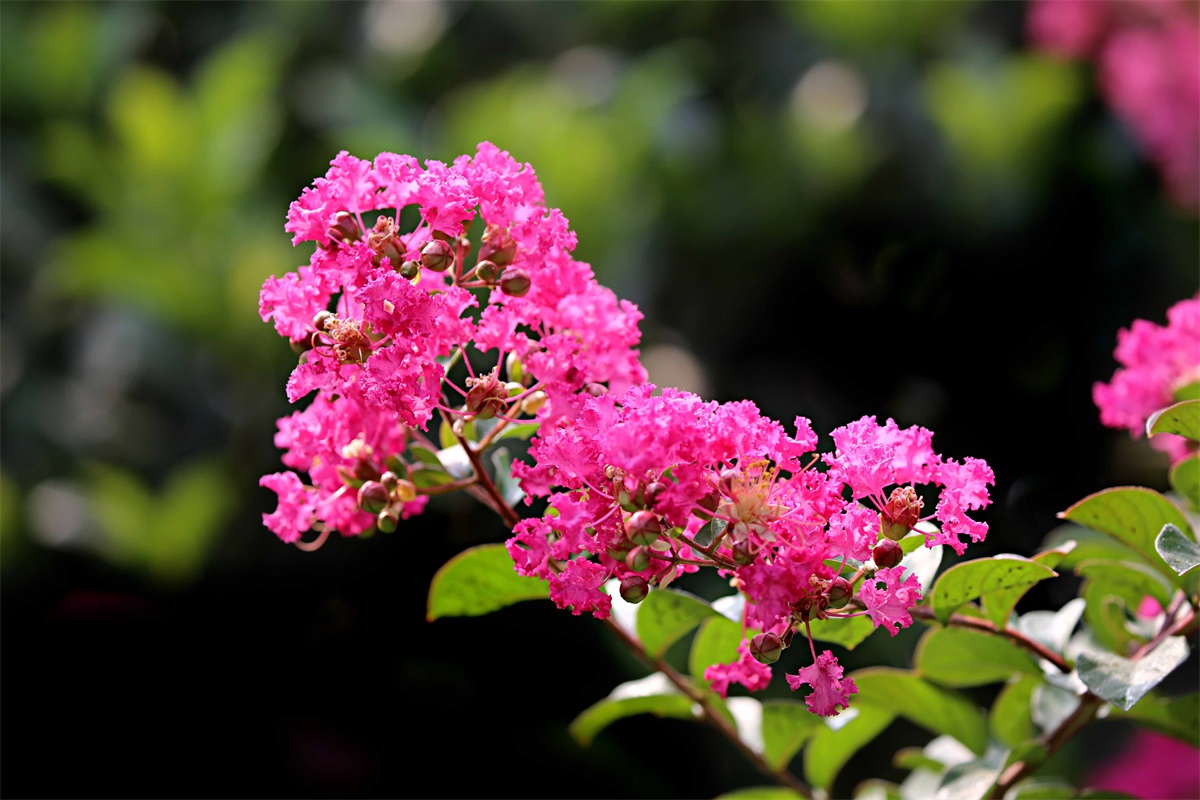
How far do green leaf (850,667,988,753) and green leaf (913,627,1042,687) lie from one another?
32 mm

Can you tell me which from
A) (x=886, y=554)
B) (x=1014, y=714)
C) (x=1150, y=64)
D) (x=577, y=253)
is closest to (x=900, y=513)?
(x=886, y=554)

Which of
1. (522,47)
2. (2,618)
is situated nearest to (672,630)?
(2,618)

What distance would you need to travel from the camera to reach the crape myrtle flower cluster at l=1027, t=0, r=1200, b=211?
289 centimetres

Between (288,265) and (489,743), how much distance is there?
3.70 ft

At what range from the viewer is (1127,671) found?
26.1 inches

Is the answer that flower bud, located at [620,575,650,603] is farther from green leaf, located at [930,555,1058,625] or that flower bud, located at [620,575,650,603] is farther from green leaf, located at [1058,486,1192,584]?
green leaf, located at [1058,486,1192,584]

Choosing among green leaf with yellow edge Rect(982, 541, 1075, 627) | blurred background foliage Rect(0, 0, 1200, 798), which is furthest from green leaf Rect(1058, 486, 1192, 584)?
blurred background foliage Rect(0, 0, 1200, 798)

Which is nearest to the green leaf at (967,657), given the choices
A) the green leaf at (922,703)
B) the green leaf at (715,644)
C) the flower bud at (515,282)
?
the green leaf at (922,703)

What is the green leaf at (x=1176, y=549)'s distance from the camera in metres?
0.59

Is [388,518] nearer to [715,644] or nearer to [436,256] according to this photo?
[436,256]

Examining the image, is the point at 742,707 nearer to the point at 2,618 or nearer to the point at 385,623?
the point at 385,623

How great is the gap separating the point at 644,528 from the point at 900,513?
0.14m

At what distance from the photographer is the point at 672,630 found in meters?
0.79

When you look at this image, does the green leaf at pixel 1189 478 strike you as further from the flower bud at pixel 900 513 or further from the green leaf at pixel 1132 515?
the flower bud at pixel 900 513
